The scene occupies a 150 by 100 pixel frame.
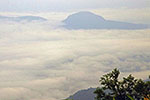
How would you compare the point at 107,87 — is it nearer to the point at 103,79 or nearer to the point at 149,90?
the point at 103,79

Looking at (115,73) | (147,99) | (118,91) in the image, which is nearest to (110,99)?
(118,91)

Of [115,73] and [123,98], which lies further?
[115,73]

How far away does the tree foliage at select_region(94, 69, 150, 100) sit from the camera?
136 feet

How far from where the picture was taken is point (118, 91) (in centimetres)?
4128

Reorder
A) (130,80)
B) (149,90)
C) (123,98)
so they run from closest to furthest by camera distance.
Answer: (123,98) → (149,90) → (130,80)

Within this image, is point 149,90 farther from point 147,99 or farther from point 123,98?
point 147,99

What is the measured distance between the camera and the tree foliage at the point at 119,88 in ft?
136

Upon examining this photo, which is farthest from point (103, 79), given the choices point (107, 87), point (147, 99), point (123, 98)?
point (147, 99)

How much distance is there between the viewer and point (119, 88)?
1661 inches

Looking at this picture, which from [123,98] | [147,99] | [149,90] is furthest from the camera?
[149,90]

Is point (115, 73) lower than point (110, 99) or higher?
higher

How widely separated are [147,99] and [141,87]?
86.3 feet

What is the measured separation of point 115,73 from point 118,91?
304 cm

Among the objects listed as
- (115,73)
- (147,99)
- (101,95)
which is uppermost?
(147,99)
